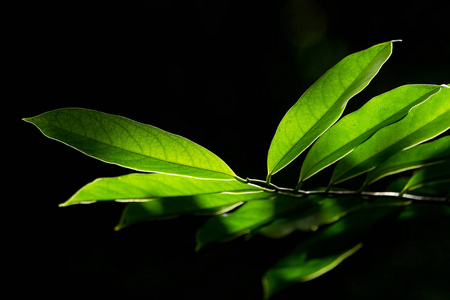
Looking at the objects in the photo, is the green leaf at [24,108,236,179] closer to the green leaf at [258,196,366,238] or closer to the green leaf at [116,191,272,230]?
the green leaf at [116,191,272,230]

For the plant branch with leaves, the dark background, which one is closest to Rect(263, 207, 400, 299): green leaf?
the plant branch with leaves

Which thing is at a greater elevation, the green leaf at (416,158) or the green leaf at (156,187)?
the green leaf at (156,187)

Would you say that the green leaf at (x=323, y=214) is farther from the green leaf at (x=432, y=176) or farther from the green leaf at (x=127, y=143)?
the green leaf at (x=127, y=143)

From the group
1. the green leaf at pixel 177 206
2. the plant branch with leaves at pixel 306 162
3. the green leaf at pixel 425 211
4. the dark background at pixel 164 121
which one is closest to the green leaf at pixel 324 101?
the plant branch with leaves at pixel 306 162

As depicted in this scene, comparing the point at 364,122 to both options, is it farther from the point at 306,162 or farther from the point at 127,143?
the point at 127,143

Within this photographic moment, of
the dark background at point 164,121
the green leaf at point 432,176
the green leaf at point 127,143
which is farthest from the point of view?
the dark background at point 164,121
